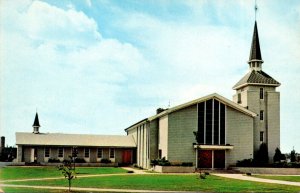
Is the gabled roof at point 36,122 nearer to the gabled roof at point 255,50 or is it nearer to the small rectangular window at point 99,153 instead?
the small rectangular window at point 99,153

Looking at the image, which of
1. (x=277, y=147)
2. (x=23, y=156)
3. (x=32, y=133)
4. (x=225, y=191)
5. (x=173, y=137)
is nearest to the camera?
(x=225, y=191)

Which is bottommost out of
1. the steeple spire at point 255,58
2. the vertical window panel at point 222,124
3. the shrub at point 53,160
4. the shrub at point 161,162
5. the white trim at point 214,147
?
the shrub at point 53,160

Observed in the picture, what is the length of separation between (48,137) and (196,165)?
22477 mm

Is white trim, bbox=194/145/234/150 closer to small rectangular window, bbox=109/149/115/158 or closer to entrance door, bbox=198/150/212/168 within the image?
entrance door, bbox=198/150/212/168

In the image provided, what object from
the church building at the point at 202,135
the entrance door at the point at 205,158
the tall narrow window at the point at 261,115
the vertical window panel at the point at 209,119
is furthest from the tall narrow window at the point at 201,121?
the tall narrow window at the point at 261,115

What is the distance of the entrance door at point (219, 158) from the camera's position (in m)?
50.4

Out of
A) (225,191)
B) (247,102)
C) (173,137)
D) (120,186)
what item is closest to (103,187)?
(120,186)

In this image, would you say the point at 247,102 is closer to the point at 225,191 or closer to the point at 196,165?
the point at 196,165

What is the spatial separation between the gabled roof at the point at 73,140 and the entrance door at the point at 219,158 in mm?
15491

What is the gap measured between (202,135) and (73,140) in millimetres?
20098

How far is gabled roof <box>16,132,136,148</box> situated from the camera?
199 ft

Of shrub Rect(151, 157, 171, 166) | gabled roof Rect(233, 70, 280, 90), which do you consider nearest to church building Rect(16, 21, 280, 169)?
gabled roof Rect(233, 70, 280, 90)

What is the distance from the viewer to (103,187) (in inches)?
1088

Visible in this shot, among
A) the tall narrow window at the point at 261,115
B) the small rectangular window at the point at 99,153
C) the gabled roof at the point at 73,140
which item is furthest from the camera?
the small rectangular window at the point at 99,153
